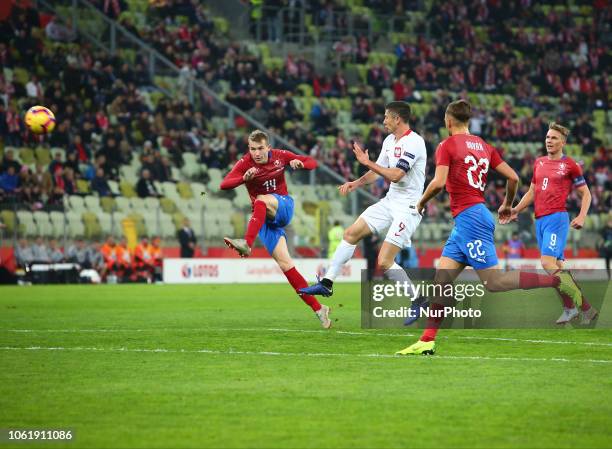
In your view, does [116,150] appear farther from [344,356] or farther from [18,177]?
[344,356]

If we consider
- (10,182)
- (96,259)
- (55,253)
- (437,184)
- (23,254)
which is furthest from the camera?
(96,259)

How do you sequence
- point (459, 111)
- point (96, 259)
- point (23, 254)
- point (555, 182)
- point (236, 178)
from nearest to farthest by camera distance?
point (459, 111) → point (236, 178) → point (555, 182) → point (23, 254) → point (96, 259)

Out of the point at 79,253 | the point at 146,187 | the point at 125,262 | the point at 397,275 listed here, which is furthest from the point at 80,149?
the point at 397,275

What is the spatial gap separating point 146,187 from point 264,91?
809cm

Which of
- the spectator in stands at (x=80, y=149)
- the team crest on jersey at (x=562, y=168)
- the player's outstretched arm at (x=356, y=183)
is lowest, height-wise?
the spectator in stands at (x=80, y=149)

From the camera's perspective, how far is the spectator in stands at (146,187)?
33.6m

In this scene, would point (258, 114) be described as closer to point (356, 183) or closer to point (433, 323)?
point (356, 183)

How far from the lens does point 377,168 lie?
1280cm

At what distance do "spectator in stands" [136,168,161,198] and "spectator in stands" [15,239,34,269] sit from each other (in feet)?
12.4

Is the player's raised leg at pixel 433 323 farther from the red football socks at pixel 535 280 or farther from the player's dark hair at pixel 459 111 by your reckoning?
the player's dark hair at pixel 459 111

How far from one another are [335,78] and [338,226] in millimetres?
10209

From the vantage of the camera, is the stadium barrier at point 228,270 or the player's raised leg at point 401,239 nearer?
the player's raised leg at point 401,239

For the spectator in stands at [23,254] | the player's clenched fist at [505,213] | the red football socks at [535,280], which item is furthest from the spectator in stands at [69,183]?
the player's clenched fist at [505,213]

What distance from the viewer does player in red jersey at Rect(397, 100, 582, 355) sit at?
442 inches
